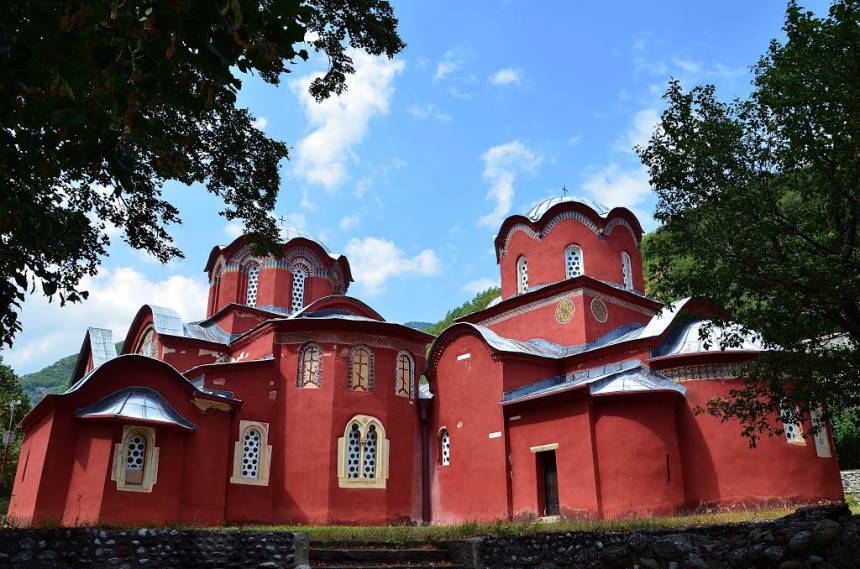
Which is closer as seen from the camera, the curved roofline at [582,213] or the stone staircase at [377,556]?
the stone staircase at [377,556]

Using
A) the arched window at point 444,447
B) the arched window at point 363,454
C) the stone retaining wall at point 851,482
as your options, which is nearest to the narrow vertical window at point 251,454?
the arched window at point 363,454

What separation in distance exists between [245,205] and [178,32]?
225 inches

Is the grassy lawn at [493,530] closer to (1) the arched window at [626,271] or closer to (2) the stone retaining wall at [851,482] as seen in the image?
(1) the arched window at [626,271]

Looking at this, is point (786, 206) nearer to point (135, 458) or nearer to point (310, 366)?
point (310, 366)

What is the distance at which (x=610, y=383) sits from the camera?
1273 centimetres

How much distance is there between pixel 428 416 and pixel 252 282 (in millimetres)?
6661

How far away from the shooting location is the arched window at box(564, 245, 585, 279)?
1710 centimetres

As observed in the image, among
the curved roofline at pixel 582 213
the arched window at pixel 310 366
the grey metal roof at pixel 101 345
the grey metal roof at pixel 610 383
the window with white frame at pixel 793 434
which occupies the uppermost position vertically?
the curved roofline at pixel 582 213

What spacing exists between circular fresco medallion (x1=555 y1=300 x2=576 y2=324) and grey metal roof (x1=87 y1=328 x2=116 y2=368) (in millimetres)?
11054

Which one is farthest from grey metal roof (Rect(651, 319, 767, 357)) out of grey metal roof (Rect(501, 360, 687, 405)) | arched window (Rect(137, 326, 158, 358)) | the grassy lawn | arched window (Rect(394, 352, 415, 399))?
arched window (Rect(137, 326, 158, 358))

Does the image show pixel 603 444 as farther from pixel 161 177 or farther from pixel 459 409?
pixel 161 177

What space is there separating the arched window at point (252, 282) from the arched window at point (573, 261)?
866cm

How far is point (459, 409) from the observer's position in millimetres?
15102

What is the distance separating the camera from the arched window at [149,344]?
55.3 ft
